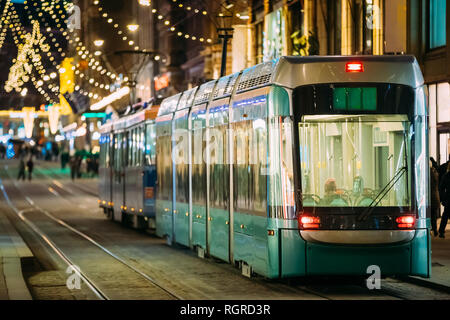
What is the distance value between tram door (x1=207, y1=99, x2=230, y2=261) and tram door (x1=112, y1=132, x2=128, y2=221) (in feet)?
41.4

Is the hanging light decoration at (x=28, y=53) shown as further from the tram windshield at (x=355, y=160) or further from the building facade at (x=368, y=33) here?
the tram windshield at (x=355, y=160)

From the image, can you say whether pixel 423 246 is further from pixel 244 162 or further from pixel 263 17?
pixel 263 17

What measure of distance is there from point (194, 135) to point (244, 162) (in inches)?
140

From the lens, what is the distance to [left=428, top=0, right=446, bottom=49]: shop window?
94.4 feet

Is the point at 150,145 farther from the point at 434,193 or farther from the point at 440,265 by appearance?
the point at 440,265

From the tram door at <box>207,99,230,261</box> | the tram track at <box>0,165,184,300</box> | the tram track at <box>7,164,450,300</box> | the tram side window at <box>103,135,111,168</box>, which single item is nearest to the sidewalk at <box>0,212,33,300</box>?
the tram track at <box>0,165,184,300</box>

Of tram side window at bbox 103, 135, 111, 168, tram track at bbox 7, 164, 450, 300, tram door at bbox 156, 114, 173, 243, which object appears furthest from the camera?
tram side window at bbox 103, 135, 111, 168

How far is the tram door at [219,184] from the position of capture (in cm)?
1677

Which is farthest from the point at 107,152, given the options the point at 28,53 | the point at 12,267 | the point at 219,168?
the point at 28,53

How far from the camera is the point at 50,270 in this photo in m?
18.4

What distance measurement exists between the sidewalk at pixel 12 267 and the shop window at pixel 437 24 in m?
12.3

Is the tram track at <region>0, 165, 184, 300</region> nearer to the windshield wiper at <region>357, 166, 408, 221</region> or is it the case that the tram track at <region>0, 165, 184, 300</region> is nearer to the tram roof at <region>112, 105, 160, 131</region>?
the windshield wiper at <region>357, 166, 408, 221</region>

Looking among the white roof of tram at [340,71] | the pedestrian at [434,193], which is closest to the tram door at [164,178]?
the pedestrian at [434,193]

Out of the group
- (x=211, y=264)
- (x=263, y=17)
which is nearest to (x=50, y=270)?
(x=211, y=264)
